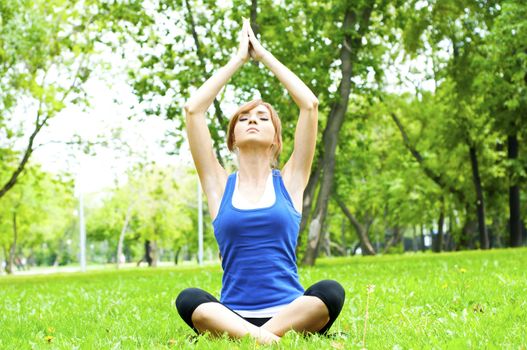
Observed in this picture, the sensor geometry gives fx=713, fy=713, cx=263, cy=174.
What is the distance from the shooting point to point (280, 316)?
485 centimetres

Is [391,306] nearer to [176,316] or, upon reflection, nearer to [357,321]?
[357,321]

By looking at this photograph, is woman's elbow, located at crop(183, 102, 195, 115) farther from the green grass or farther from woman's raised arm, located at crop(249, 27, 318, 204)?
the green grass

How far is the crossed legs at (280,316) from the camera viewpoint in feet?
15.7

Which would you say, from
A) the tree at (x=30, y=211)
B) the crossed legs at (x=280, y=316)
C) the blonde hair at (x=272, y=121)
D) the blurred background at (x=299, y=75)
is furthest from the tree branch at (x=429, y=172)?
the crossed legs at (x=280, y=316)

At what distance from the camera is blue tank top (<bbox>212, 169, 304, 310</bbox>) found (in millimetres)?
4965

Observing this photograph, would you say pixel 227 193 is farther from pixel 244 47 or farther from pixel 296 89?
pixel 244 47

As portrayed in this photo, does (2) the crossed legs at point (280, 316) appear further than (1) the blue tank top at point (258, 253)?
No

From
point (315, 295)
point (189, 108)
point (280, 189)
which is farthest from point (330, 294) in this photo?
point (189, 108)

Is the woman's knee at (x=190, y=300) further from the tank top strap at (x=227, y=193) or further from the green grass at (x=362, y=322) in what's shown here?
Result: the tank top strap at (x=227, y=193)

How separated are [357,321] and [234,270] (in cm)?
172

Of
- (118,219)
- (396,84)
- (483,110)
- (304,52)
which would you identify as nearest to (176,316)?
(304,52)

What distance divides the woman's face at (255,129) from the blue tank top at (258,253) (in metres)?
0.48

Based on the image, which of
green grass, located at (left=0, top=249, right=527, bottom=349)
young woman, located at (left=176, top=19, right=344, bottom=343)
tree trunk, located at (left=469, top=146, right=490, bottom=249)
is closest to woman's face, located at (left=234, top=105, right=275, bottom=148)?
young woman, located at (left=176, top=19, right=344, bottom=343)

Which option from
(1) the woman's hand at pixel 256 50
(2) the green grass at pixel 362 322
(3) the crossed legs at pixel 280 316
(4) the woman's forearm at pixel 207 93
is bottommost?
(2) the green grass at pixel 362 322
